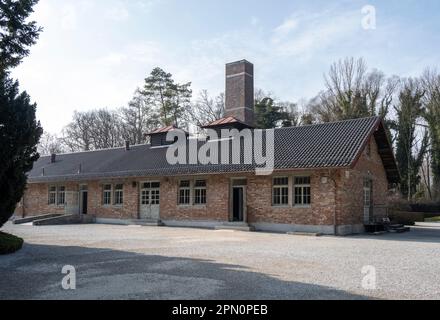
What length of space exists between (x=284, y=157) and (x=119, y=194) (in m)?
11.3

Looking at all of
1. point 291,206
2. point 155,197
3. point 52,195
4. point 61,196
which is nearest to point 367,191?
point 291,206

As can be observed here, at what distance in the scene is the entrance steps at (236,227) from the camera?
65.6 feet

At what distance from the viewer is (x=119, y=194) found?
26.3m

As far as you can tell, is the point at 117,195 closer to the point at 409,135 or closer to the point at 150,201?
the point at 150,201

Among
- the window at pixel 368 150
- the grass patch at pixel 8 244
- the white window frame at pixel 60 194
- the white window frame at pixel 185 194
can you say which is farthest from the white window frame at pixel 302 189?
the white window frame at pixel 60 194

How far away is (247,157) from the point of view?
70.0 feet

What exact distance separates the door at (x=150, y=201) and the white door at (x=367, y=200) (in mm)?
10891

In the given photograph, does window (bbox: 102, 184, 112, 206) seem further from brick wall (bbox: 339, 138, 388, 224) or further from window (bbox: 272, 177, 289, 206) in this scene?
brick wall (bbox: 339, 138, 388, 224)

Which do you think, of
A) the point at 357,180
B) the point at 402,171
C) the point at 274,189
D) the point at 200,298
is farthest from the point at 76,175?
the point at 402,171

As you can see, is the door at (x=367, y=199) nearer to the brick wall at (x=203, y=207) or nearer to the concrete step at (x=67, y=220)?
the brick wall at (x=203, y=207)

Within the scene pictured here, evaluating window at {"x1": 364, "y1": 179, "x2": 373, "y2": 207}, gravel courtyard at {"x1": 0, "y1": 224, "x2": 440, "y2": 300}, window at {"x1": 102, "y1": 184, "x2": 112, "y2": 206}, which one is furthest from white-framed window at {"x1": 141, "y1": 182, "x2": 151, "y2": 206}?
window at {"x1": 364, "y1": 179, "x2": 373, "y2": 207}

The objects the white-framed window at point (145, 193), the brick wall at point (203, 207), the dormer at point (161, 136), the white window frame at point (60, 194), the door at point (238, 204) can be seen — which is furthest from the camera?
the white window frame at point (60, 194)

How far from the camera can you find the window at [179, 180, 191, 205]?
2305 centimetres
